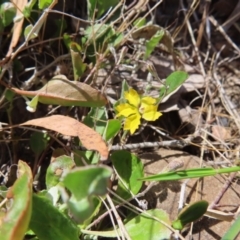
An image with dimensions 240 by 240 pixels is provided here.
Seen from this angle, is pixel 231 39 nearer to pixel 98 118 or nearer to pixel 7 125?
pixel 98 118

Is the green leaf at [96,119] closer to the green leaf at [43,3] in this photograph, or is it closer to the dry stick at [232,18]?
the green leaf at [43,3]

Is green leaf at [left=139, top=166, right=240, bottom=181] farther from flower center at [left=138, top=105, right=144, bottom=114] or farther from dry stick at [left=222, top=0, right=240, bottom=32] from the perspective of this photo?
dry stick at [left=222, top=0, right=240, bottom=32]

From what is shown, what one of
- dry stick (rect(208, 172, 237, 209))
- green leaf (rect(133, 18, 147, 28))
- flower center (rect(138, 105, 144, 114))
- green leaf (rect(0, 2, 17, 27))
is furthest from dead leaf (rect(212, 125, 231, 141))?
green leaf (rect(0, 2, 17, 27))

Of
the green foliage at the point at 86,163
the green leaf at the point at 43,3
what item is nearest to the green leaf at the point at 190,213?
the green foliage at the point at 86,163

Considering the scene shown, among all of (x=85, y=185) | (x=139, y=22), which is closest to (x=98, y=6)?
(x=139, y=22)

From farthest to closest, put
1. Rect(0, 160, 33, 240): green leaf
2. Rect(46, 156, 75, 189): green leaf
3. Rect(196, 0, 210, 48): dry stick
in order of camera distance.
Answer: Rect(196, 0, 210, 48): dry stick, Rect(46, 156, 75, 189): green leaf, Rect(0, 160, 33, 240): green leaf

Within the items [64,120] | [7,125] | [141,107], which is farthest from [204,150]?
[7,125]
